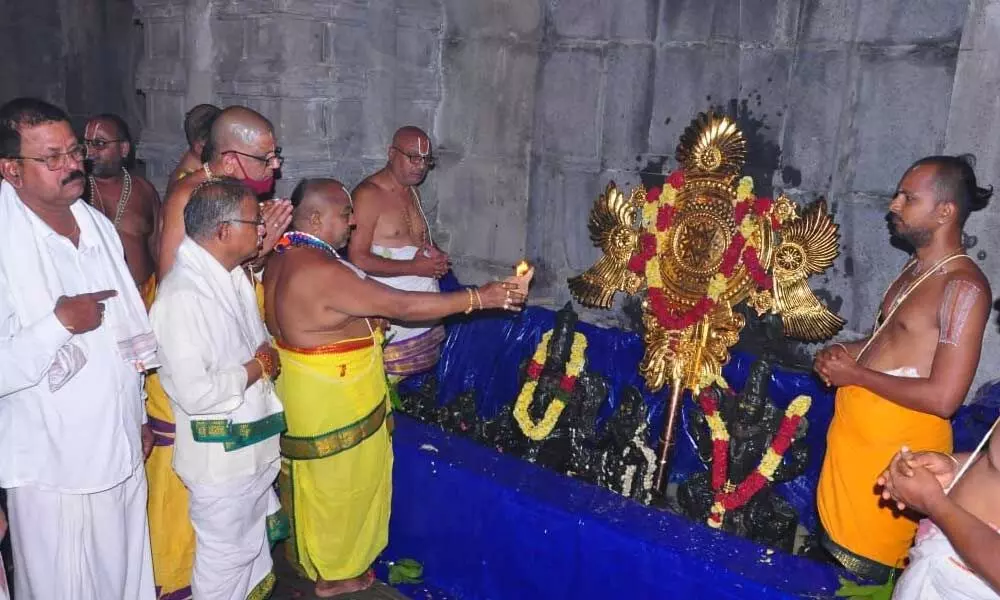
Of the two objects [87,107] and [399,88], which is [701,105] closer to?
[399,88]

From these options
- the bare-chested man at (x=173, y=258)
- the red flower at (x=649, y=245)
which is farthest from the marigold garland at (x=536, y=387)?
the bare-chested man at (x=173, y=258)

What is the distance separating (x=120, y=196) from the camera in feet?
15.2

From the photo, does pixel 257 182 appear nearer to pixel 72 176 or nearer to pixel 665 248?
pixel 72 176

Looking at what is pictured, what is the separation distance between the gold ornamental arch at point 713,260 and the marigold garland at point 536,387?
0.43 m

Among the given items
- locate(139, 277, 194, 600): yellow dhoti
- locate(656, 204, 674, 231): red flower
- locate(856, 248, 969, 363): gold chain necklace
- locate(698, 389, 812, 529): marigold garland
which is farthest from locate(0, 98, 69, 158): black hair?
locate(698, 389, 812, 529): marigold garland

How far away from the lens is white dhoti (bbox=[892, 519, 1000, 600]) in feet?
7.10

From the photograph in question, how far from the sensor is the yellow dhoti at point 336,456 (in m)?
3.70

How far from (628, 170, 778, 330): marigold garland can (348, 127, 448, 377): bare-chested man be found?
1.30 meters

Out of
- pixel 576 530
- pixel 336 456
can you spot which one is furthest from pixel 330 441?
pixel 576 530

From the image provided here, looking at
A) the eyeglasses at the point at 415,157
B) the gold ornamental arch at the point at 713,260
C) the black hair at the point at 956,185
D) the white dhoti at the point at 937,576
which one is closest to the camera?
the white dhoti at the point at 937,576

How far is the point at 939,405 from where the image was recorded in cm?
310

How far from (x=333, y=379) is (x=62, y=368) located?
3.93 feet

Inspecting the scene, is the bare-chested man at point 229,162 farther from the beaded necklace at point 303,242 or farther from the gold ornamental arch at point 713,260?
the gold ornamental arch at point 713,260

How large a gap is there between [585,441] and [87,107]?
7.17 metres
